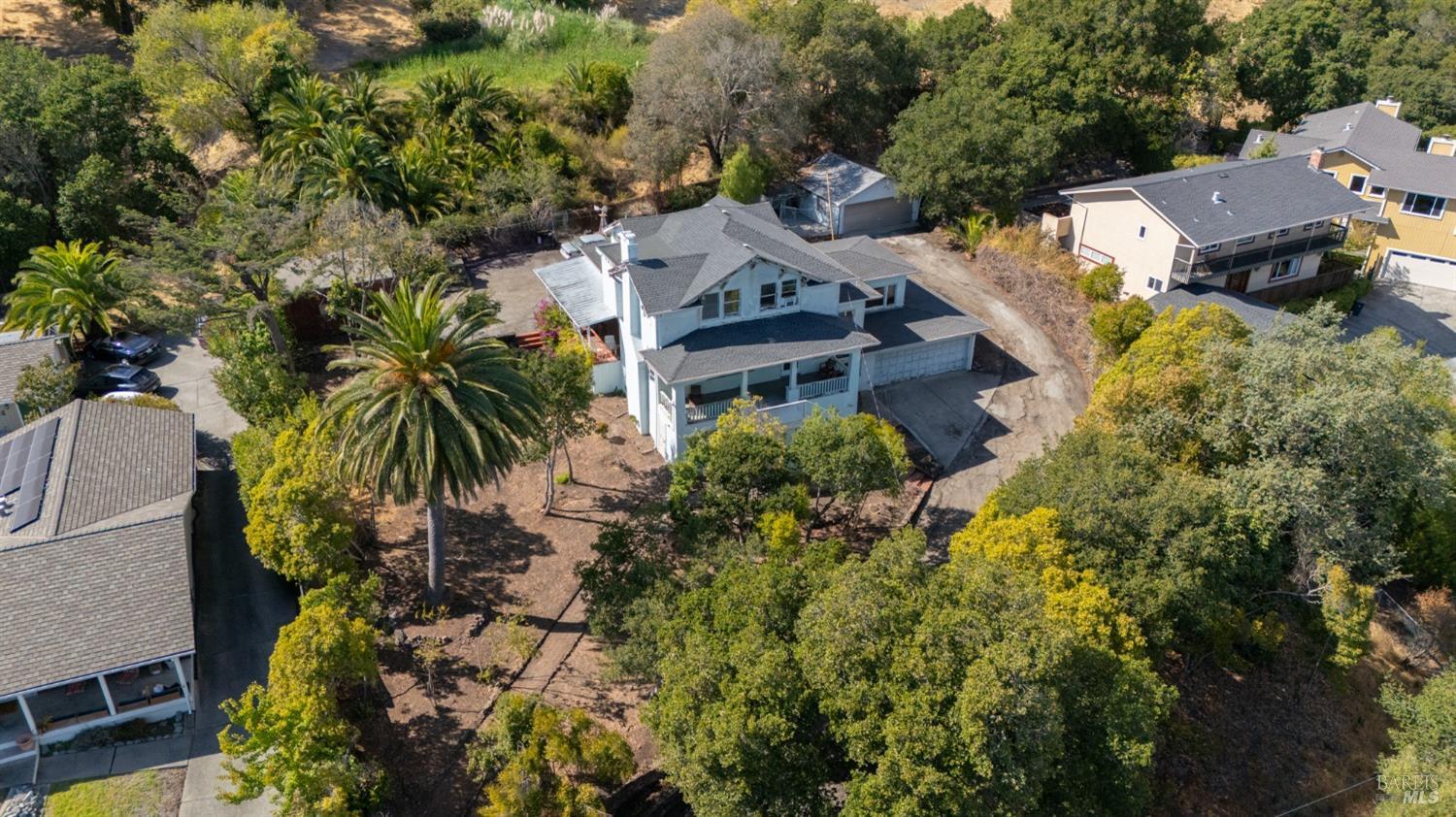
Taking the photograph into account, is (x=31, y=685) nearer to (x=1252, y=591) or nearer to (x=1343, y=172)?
(x=1252, y=591)

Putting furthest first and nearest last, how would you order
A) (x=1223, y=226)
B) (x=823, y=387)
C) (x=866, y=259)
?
(x=1223, y=226)
(x=866, y=259)
(x=823, y=387)

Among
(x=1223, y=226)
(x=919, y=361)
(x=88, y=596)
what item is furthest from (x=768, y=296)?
(x=1223, y=226)

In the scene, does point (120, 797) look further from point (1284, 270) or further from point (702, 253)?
point (1284, 270)

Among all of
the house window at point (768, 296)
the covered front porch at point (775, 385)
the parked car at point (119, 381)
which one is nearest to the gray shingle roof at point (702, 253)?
the house window at point (768, 296)

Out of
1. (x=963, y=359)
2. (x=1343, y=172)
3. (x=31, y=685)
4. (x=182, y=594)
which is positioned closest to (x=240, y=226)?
(x=182, y=594)

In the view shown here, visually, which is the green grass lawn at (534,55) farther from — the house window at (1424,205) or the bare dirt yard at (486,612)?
the house window at (1424,205)

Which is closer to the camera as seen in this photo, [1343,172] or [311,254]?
[311,254]
